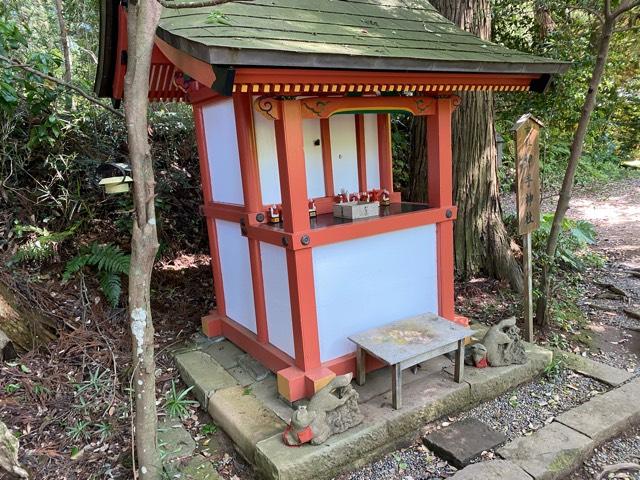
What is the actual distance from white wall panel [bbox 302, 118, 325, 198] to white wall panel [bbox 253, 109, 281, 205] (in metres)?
0.36

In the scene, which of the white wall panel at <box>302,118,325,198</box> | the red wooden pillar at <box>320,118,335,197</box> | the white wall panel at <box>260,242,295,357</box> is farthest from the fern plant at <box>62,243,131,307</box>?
the red wooden pillar at <box>320,118,335,197</box>

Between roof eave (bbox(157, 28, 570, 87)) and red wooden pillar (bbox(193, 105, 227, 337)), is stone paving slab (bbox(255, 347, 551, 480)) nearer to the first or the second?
red wooden pillar (bbox(193, 105, 227, 337))

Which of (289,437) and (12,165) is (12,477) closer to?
(289,437)

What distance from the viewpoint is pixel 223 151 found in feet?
12.8

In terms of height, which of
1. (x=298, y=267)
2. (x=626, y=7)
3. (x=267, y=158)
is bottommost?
(x=298, y=267)

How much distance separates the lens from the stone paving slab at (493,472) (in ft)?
8.49

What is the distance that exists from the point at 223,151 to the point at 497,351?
2.91m

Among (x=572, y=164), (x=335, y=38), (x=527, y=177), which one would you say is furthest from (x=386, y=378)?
→ (x=572, y=164)

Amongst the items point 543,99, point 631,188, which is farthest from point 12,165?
point 631,188

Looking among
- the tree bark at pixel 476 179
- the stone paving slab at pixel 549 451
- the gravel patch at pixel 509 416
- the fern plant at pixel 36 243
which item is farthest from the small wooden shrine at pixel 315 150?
the fern plant at pixel 36 243

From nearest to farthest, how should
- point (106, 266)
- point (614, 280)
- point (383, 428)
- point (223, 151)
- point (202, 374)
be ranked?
1. point (383, 428)
2. point (202, 374)
3. point (223, 151)
4. point (106, 266)
5. point (614, 280)

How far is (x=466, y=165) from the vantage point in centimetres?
539

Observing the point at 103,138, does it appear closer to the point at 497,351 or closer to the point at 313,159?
the point at 313,159

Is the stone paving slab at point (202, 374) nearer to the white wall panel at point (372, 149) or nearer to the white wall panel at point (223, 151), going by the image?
the white wall panel at point (223, 151)
